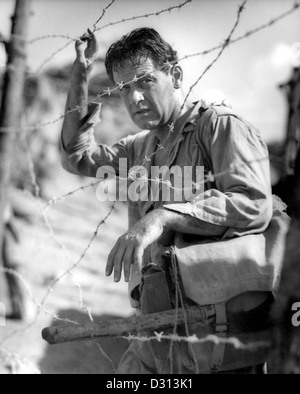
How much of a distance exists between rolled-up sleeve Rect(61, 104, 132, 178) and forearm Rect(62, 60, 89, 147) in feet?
0.09

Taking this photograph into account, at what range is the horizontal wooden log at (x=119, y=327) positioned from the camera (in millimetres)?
2398

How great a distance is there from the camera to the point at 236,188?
270 cm

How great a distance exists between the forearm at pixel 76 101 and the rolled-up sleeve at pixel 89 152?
0.03 m

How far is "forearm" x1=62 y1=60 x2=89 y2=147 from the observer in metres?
3.31

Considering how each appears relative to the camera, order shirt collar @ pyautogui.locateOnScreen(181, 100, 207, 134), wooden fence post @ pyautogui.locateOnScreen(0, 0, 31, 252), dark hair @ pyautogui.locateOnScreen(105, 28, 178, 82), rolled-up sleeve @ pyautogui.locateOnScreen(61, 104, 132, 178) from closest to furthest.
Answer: wooden fence post @ pyautogui.locateOnScreen(0, 0, 31, 252) < shirt collar @ pyautogui.locateOnScreen(181, 100, 207, 134) < dark hair @ pyautogui.locateOnScreen(105, 28, 178, 82) < rolled-up sleeve @ pyautogui.locateOnScreen(61, 104, 132, 178)

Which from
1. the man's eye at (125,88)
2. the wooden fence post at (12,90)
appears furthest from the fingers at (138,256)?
the man's eye at (125,88)

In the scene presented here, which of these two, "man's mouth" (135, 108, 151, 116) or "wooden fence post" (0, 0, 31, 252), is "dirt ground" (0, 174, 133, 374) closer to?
"man's mouth" (135, 108, 151, 116)

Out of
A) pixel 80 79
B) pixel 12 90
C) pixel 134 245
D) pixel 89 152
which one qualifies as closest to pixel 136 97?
pixel 80 79

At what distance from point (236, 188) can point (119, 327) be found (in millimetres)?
756

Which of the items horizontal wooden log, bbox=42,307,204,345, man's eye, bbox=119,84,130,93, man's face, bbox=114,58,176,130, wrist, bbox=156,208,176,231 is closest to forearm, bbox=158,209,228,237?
wrist, bbox=156,208,176,231

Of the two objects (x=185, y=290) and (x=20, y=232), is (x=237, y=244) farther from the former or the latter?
(x=20, y=232)

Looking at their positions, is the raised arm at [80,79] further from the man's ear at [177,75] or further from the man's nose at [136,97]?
the man's ear at [177,75]

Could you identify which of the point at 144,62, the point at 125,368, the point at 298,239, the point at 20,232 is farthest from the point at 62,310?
the point at 298,239
